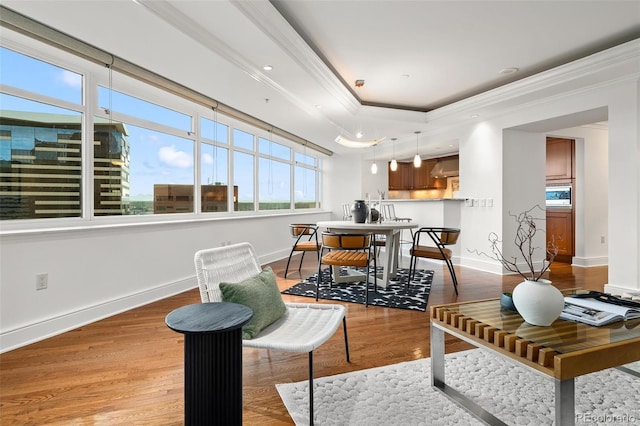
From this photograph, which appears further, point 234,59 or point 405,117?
point 405,117

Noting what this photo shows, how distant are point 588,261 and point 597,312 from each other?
5003 mm

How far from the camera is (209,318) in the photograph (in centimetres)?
142

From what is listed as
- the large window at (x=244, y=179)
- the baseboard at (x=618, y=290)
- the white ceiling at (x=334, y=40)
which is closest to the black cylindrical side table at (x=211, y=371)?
the white ceiling at (x=334, y=40)

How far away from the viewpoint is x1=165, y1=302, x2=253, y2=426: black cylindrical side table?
4.44ft

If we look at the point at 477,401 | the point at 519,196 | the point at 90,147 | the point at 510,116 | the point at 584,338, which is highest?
the point at 510,116

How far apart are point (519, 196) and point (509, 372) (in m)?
3.87

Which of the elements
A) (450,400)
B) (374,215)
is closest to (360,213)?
(374,215)

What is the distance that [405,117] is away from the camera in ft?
18.7

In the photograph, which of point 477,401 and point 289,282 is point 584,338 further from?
point 289,282

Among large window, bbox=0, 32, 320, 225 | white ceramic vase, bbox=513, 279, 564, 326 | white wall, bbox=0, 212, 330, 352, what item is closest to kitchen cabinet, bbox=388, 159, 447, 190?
large window, bbox=0, 32, 320, 225

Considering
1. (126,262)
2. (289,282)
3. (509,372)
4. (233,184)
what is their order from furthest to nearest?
(233,184) → (289,282) → (126,262) → (509,372)

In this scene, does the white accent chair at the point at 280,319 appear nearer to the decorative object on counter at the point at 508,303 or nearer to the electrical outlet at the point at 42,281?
the decorative object on counter at the point at 508,303

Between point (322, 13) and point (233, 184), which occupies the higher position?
point (322, 13)

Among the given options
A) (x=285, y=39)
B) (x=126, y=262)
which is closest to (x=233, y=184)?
(x=126, y=262)
